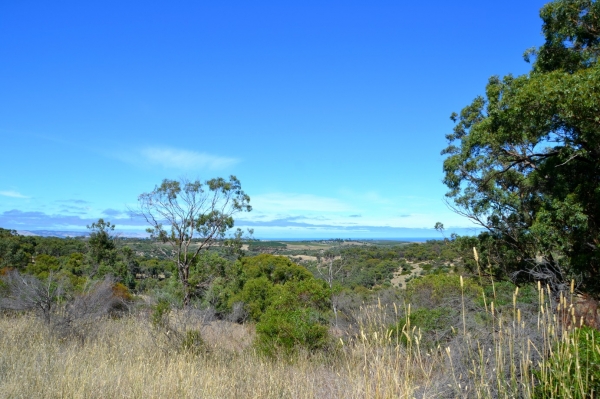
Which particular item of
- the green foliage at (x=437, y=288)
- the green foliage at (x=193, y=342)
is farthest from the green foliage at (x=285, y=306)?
the green foliage at (x=437, y=288)

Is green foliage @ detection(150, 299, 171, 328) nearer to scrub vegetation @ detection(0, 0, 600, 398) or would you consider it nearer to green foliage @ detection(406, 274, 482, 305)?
scrub vegetation @ detection(0, 0, 600, 398)

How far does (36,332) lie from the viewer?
737 centimetres

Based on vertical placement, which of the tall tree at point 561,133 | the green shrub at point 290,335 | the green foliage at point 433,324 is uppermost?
the tall tree at point 561,133

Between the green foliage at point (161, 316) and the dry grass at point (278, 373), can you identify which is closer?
the dry grass at point (278, 373)

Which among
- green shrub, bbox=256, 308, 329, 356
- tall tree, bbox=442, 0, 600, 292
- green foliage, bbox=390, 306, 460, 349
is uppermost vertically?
tall tree, bbox=442, 0, 600, 292

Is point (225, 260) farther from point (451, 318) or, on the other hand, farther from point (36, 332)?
point (451, 318)

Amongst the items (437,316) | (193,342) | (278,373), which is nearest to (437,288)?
(437,316)

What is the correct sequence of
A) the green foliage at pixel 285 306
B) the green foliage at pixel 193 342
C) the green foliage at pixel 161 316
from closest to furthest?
the green foliage at pixel 193 342 → the green foliage at pixel 161 316 → the green foliage at pixel 285 306

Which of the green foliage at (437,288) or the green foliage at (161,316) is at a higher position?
the green foliage at (161,316)

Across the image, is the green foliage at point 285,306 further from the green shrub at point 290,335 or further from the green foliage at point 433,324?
the green foliage at point 433,324

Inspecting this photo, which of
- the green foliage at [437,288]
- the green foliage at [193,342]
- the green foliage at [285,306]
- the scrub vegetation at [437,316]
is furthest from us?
the green foliage at [437,288]

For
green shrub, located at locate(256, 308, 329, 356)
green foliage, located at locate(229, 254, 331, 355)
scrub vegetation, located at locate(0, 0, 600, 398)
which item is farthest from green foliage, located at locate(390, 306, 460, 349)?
green foliage, located at locate(229, 254, 331, 355)

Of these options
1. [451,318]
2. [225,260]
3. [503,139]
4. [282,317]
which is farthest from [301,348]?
[225,260]

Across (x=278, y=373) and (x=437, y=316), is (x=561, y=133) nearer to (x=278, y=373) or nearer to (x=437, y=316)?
(x=437, y=316)
